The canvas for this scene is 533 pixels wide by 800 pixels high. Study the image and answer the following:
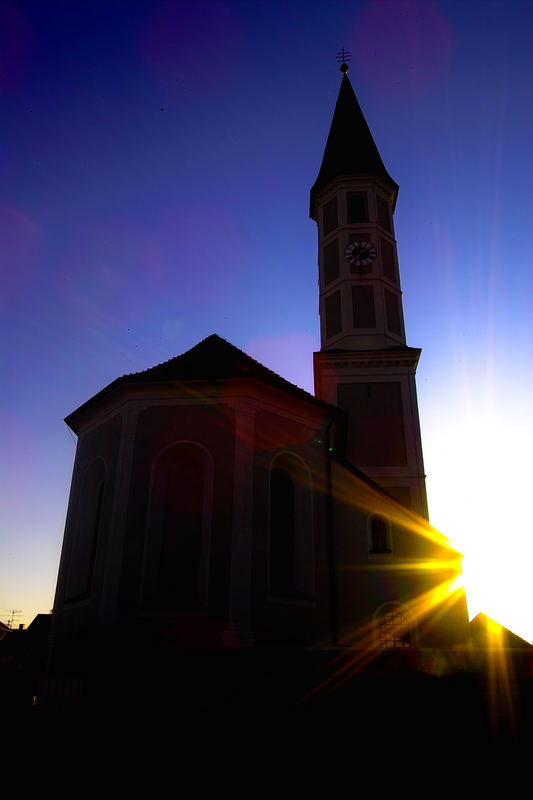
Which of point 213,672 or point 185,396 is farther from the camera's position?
point 185,396

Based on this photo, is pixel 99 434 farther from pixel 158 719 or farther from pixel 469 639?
pixel 469 639

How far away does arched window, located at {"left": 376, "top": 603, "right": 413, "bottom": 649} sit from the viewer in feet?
54.3

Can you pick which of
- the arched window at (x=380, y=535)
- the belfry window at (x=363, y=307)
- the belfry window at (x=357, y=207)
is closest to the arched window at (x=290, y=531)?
the arched window at (x=380, y=535)

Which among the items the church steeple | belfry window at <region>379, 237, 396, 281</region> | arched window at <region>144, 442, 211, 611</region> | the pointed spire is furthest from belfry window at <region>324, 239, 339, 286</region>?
arched window at <region>144, 442, 211, 611</region>

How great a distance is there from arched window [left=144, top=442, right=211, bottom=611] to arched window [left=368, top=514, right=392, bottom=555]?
19.8 ft

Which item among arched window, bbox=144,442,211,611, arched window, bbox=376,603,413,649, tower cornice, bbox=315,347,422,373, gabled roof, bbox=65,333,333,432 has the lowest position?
arched window, bbox=376,603,413,649

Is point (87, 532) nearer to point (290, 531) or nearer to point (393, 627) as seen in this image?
point (290, 531)

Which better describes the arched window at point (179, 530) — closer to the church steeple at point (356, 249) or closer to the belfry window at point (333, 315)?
the church steeple at point (356, 249)

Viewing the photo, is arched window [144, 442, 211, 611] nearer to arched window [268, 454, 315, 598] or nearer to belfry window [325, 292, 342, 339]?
arched window [268, 454, 315, 598]

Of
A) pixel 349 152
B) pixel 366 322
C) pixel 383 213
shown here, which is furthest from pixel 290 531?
pixel 349 152

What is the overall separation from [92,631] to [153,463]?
3.66m

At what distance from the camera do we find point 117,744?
8.73m

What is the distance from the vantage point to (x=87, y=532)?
1482cm

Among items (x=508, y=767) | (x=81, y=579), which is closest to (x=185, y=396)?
(x=81, y=579)
